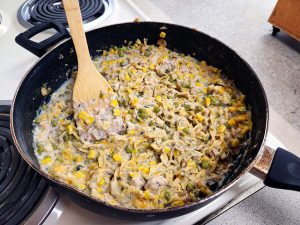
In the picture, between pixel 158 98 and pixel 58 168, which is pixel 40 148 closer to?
pixel 58 168

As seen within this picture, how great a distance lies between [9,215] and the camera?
72 cm

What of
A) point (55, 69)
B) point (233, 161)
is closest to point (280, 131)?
point (233, 161)

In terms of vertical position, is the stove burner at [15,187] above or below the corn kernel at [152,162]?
below

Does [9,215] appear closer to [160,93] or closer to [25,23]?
[160,93]

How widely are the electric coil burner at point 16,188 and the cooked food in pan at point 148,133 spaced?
1.8 inches

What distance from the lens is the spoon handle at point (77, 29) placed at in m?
0.86

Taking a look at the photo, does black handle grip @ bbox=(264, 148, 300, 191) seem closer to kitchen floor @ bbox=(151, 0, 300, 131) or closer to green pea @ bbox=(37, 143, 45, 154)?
green pea @ bbox=(37, 143, 45, 154)

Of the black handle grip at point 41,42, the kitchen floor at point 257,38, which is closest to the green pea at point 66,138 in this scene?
the black handle grip at point 41,42

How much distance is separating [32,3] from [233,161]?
1128 mm

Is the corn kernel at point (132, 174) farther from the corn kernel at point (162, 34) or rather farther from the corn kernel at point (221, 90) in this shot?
the corn kernel at point (162, 34)

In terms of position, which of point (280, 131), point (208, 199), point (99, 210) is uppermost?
point (208, 199)

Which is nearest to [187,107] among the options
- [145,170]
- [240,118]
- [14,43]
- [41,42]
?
[240,118]

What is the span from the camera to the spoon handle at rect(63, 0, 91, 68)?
86 cm

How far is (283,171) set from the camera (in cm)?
67
